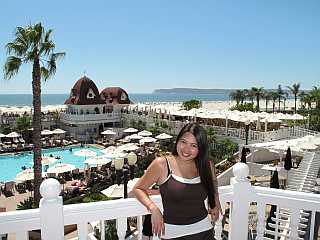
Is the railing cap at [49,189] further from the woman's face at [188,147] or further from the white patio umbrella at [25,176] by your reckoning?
the white patio umbrella at [25,176]

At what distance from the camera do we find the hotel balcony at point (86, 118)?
35.4m

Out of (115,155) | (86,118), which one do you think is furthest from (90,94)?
(115,155)

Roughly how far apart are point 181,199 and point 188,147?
0.45 m

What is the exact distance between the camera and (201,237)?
2.83 m

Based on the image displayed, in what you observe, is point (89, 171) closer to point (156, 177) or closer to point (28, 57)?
point (28, 57)

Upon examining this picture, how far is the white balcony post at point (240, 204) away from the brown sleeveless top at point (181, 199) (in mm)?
945

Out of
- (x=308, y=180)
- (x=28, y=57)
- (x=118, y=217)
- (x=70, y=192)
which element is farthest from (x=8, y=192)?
(x=118, y=217)

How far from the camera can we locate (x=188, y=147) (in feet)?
9.33

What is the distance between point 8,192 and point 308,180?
47.9 feet

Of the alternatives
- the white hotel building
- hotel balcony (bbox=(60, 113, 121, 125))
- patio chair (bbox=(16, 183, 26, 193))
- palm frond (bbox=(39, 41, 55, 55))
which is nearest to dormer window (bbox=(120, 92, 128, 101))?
the white hotel building

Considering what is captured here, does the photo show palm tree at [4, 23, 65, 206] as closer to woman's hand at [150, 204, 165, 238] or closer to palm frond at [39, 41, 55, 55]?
palm frond at [39, 41, 55, 55]

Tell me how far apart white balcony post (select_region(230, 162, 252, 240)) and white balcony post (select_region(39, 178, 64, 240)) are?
6.00 feet

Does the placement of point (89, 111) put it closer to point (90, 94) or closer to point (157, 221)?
point (90, 94)

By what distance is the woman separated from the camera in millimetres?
2682
